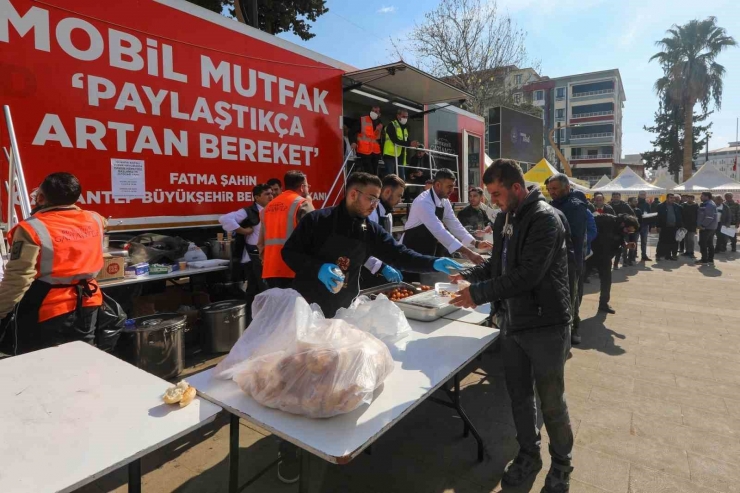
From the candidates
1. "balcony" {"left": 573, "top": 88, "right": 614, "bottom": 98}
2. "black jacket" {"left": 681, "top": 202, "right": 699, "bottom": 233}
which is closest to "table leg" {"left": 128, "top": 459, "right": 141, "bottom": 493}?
"black jacket" {"left": 681, "top": 202, "right": 699, "bottom": 233}

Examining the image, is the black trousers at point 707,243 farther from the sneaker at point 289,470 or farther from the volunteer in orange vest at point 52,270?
the volunteer in orange vest at point 52,270

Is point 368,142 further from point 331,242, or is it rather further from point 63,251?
point 63,251

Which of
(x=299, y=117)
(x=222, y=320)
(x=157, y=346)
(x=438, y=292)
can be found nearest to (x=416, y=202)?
(x=438, y=292)

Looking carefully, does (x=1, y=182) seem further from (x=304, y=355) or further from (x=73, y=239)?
(x=304, y=355)

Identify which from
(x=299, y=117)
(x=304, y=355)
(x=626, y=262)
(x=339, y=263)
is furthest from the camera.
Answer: (x=626, y=262)

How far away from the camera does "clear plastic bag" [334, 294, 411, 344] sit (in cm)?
253

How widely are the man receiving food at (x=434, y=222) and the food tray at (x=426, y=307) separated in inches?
50.6

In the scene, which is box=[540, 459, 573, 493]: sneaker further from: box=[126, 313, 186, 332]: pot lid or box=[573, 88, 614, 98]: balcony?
box=[573, 88, 614, 98]: balcony

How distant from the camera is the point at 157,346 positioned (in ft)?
13.2

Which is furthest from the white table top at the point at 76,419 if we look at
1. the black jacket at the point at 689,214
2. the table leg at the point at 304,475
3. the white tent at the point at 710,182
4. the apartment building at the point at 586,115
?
the apartment building at the point at 586,115

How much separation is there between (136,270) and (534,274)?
3.79 metres

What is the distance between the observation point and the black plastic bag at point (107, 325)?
3053 mm

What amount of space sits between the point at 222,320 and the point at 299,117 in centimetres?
281

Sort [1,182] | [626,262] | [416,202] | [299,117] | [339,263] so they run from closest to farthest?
[339,263], [1,182], [416,202], [299,117], [626,262]
